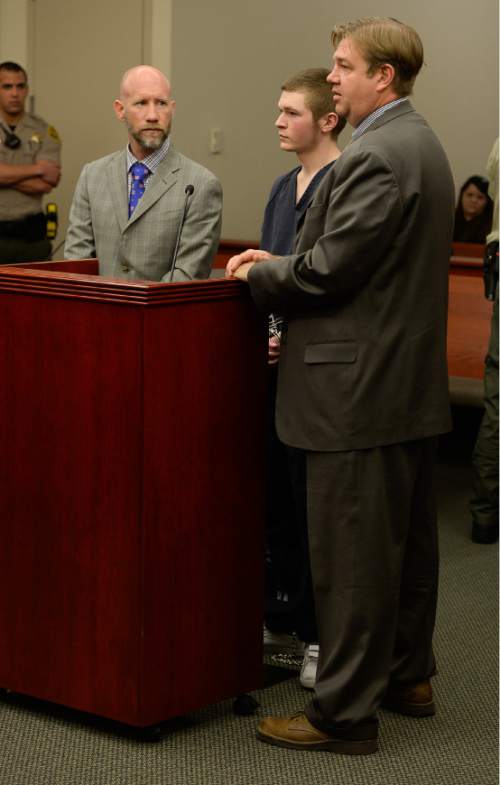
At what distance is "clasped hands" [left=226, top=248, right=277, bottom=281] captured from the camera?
273cm

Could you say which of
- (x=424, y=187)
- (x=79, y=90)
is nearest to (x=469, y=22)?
(x=79, y=90)

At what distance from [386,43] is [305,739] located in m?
1.53

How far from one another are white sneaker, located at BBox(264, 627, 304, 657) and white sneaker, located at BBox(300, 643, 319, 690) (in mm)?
193

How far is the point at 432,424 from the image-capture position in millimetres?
2729

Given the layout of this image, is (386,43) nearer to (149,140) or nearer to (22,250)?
(149,140)

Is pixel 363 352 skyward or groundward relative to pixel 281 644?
skyward

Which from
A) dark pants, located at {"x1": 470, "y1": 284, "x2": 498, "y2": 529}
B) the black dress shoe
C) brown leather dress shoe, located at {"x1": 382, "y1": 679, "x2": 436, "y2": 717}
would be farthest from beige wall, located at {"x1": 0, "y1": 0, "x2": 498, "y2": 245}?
brown leather dress shoe, located at {"x1": 382, "y1": 679, "x2": 436, "y2": 717}

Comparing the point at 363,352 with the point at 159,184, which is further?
the point at 159,184

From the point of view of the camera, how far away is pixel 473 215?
810cm

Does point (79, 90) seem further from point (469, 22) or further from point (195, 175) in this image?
point (195, 175)

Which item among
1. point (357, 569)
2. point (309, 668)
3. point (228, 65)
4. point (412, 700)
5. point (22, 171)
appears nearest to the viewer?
point (357, 569)

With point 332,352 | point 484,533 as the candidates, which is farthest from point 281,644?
point 484,533

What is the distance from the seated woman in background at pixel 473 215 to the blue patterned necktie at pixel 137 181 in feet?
16.1

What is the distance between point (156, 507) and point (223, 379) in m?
0.32
